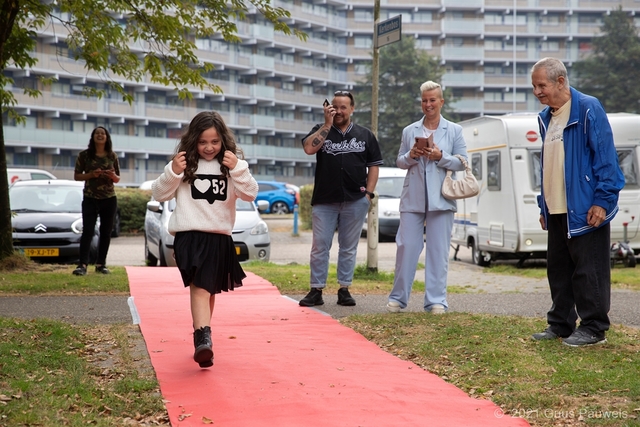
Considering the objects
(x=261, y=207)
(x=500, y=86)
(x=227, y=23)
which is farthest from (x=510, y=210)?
(x=500, y=86)

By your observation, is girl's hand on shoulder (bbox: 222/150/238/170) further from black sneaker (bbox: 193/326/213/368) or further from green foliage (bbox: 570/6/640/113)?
green foliage (bbox: 570/6/640/113)

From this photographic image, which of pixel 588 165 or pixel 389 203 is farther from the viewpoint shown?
pixel 389 203

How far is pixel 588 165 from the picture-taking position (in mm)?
6172

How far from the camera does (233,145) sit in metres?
6.10

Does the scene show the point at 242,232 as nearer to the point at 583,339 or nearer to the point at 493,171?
the point at 493,171

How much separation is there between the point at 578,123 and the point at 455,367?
1.91 m

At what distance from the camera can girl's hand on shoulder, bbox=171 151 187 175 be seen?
19.1 feet

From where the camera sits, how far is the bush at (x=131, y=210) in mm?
29938

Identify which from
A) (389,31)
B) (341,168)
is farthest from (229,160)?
(389,31)

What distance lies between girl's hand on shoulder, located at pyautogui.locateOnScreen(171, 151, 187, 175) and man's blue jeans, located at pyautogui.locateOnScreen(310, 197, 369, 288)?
299 centimetres

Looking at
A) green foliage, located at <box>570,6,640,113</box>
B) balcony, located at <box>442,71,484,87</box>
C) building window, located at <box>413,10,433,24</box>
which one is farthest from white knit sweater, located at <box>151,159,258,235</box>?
building window, located at <box>413,10,433,24</box>

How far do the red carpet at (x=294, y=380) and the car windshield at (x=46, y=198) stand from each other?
8495 mm

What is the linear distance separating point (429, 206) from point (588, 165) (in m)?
2.01

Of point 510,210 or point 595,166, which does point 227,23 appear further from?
point 595,166
